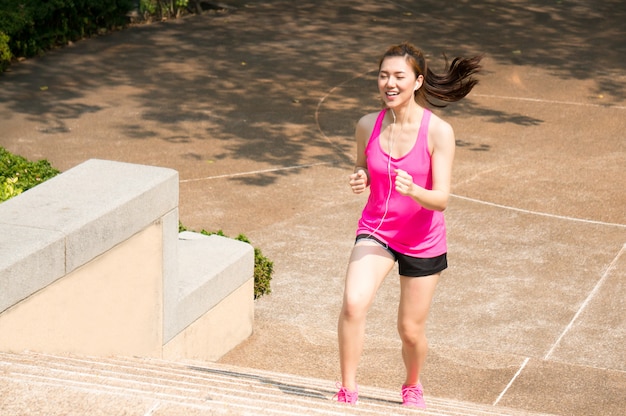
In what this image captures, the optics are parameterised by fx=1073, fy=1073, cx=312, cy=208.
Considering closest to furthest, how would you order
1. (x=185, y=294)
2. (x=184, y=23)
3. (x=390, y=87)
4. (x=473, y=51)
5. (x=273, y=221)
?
(x=390, y=87), (x=185, y=294), (x=273, y=221), (x=473, y=51), (x=184, y=23)

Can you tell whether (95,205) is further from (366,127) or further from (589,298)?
(589,298)

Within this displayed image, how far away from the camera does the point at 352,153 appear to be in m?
12.6

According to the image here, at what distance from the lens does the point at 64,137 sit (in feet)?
42.8

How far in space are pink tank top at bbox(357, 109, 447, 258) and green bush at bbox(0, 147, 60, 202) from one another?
2.93 meters

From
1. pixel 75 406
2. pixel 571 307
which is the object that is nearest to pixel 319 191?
pixel 571 307

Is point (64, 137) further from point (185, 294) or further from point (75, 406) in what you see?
point (75, 406)

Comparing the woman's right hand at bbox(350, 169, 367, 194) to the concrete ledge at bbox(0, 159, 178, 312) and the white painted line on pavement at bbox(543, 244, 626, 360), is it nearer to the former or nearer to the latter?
the concrete ledge at bbox(0, 159, 178, 312)

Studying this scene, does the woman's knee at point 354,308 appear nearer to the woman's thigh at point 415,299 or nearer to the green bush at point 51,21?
the woman's thigh at point 415,299

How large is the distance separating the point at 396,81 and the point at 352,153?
7.45m

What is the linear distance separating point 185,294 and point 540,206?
5.14m

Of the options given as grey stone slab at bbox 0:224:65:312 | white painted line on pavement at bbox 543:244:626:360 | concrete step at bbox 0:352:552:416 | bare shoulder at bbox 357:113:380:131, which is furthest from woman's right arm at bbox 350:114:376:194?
white painted line on pavement at bbox 543:244:626:360

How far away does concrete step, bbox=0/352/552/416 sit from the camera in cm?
381

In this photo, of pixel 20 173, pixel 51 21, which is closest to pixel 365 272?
pixel 20 173

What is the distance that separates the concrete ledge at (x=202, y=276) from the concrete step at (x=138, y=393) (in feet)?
4.00
